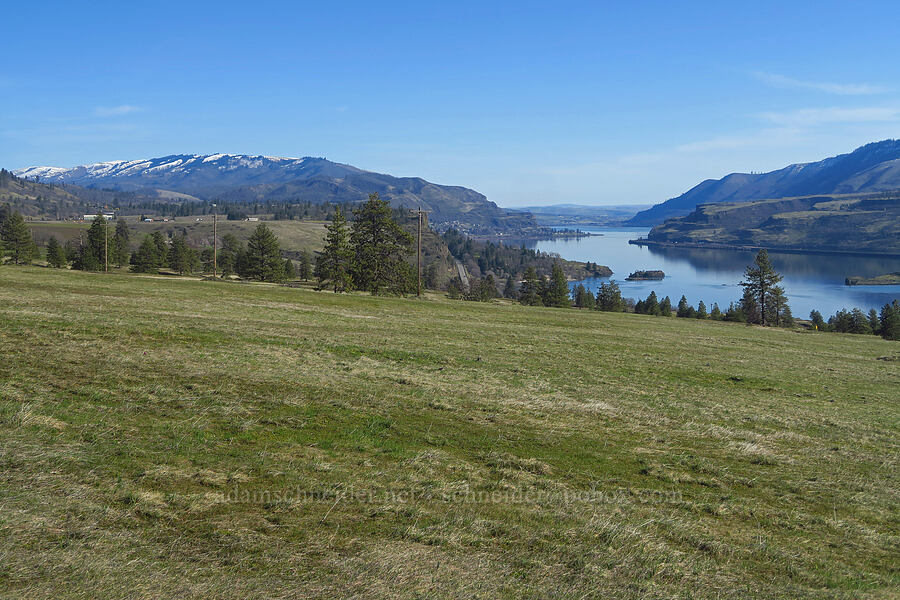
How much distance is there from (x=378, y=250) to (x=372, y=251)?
0.83m

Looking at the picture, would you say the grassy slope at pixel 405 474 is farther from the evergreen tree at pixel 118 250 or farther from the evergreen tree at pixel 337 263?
the evergreen tree at pixel 118 250

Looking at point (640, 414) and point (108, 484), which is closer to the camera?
point (108, 484)

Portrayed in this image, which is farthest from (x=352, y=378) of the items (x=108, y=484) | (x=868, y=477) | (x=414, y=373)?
(x=868, y=477)

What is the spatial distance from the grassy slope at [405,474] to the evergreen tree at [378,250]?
41715mm

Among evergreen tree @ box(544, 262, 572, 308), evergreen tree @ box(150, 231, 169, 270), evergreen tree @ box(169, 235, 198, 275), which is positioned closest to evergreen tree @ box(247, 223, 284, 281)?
evergreen tree @ box(169, 235, 198, 275)

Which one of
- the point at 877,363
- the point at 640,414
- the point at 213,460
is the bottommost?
the point at 877,363

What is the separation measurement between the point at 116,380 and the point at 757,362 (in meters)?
28.3

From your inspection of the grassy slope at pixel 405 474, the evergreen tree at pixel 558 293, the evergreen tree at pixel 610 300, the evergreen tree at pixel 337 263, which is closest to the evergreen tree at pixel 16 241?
the evergreen tree at pixel 337 263

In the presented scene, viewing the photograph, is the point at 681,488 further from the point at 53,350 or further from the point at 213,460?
the point at 53,350

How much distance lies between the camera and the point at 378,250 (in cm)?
6359

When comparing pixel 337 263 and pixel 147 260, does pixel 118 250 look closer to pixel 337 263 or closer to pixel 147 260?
pixel 147 260

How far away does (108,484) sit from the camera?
825 centimetres

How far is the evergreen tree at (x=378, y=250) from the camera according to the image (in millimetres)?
63062

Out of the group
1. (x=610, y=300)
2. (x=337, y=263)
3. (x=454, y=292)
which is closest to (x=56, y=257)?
(x=337, y=263)
